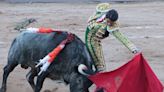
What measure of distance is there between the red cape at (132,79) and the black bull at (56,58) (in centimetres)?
23

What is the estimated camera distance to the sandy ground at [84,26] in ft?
30.8

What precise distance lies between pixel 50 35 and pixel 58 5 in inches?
476

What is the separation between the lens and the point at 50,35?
7.30 metres

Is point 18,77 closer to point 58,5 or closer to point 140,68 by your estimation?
point 140,68

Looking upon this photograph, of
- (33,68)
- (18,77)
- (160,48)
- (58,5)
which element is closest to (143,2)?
(58,5)

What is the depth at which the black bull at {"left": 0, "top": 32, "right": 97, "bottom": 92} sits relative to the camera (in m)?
6.88

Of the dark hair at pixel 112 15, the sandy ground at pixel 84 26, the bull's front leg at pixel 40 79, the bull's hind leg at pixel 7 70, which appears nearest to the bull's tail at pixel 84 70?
the bull's front leg at pixel 40 79

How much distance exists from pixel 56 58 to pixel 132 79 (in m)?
1.02

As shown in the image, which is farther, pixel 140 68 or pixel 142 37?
pixel 142 37

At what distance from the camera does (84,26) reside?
48.0 ft

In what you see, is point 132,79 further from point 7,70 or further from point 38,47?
point 7,70

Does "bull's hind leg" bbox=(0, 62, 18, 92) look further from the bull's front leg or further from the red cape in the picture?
the red cape

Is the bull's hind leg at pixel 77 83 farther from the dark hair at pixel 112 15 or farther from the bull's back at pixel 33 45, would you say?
the dark hair at pixel 112 15

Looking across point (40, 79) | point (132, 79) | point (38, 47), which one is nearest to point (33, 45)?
point (38, 47)
